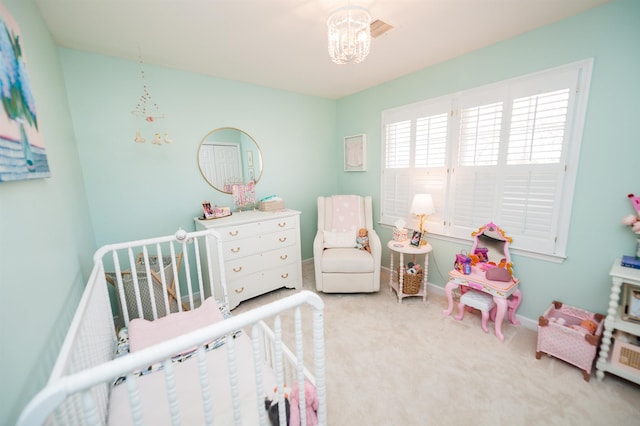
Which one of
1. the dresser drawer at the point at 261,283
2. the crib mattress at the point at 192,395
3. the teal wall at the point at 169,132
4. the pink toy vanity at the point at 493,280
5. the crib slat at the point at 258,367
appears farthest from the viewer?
the dresser drawer at the point at 261,283

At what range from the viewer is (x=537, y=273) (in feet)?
6.81

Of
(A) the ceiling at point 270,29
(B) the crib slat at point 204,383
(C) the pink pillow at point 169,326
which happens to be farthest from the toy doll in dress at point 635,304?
(C) the pink pillow at point 169,326

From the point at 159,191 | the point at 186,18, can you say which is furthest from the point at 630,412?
the point at 159,191

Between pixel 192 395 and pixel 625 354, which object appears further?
pixel 625 354

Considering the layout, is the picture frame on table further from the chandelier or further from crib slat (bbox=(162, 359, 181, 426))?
crib slat (bbox=(162, 359, 181, 426))

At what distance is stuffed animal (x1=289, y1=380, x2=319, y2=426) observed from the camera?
99cm

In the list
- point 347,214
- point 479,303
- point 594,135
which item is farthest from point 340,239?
point 594,135

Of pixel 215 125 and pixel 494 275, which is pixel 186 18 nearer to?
pixel 215 125

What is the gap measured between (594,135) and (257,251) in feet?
9.35

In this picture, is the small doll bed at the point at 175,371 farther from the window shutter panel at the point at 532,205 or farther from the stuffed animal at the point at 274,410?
the window shutter panel at the point at 532,205

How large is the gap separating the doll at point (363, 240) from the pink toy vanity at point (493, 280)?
0.94 meters

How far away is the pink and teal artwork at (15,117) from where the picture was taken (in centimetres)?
83

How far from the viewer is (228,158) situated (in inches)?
112

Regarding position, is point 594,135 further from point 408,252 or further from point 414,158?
point 408,252
